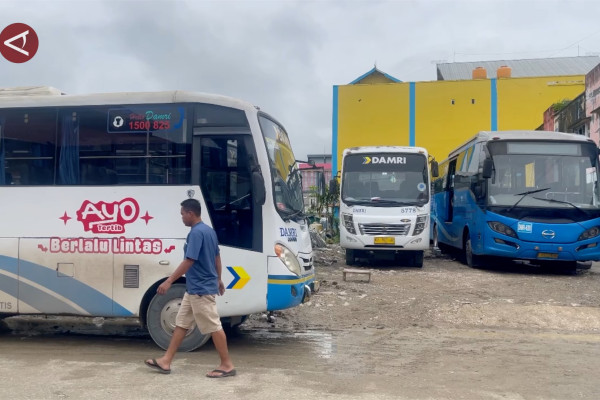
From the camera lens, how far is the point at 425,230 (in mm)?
14695

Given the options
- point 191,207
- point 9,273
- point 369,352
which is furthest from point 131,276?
point 369,352

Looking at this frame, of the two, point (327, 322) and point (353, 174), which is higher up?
point (353, 174)

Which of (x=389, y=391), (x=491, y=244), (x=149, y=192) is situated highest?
(x=149, y=192)

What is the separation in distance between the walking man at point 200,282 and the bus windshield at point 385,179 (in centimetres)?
923

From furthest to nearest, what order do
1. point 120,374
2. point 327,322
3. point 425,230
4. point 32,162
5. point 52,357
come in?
point 425,230 < point 327,322 < point 32,162 < point 52,357 < point 120,374

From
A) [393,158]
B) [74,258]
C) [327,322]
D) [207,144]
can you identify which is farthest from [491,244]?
[74,258]

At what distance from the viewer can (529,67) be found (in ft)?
161

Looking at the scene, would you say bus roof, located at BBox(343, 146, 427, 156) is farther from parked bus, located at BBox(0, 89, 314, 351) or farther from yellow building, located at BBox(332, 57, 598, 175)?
yellow building, located at BBox(332, 57, 598, 175)

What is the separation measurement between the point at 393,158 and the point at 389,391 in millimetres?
10205

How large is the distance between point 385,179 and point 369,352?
837 centimetres

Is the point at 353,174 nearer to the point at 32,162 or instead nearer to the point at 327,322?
the point at 327,322

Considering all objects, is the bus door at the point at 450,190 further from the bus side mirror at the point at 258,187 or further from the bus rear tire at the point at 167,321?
the bus rear tire at the point at 167,321

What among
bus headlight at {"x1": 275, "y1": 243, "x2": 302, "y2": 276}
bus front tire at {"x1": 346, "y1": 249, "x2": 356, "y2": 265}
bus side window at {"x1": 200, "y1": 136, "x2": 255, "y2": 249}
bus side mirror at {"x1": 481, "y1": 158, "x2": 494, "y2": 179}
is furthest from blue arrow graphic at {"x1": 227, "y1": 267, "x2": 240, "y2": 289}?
bus front tire at {"x1": 346, "y1": 249, "x2": 356, "y2": 265}

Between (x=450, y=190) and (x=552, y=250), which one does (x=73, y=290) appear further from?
(x=450, y=190)
